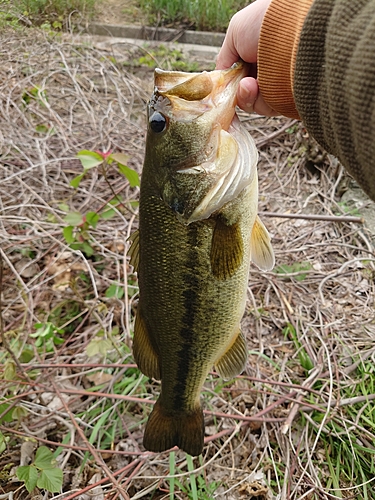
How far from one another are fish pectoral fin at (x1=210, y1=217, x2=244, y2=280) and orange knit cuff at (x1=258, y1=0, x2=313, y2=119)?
0.51 m

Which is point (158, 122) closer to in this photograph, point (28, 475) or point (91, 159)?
point (91, 159)

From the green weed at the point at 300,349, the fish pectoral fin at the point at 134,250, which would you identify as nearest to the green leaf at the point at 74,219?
the fish pectoral fin at the point at 134,250

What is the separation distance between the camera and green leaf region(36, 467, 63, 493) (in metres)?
1.58

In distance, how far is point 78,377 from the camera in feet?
7.96

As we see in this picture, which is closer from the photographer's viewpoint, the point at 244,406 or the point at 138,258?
the point at 138,258

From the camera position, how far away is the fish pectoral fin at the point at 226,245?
137cm

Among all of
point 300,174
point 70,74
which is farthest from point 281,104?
point 70,74

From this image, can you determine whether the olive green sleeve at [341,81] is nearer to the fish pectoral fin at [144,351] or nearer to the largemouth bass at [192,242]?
the largemouth bass at [192,242]

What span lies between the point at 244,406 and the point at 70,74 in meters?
3.41

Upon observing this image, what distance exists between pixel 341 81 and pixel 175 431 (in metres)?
1.33

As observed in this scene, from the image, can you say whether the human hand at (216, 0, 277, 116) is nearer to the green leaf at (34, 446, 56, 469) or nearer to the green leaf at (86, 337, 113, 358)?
the green leaf at (86, 337, 113, 358)

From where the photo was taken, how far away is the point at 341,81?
3.26 feet

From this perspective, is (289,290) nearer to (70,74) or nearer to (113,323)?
(113,323)

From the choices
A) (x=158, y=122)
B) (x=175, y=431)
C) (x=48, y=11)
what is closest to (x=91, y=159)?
(x=158, y=122)
